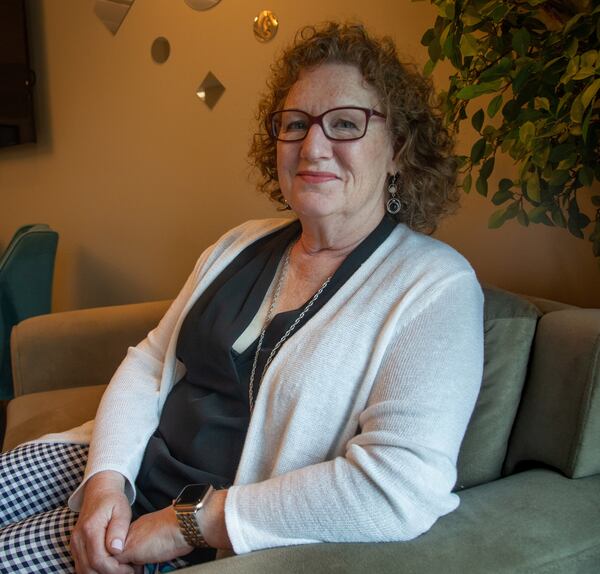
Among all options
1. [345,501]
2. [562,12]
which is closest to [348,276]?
[345,501]

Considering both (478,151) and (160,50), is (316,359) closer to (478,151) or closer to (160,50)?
(478,151)

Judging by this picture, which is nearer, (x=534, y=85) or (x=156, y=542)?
(x=156, y=542)

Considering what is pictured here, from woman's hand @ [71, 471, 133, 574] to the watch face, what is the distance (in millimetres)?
136

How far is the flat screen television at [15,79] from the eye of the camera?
3176 millimetres

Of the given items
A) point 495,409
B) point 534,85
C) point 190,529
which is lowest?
point 190,529

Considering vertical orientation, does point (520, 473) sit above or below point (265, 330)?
below

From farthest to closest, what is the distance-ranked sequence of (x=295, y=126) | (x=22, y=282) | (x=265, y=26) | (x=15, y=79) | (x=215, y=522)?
(x=15, y=79) → (x=22, y=282) → (x=265, y=26) → (x=295, y=126) → (x=215, y=522)

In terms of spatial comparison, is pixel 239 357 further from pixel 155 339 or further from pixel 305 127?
pixel 305 127

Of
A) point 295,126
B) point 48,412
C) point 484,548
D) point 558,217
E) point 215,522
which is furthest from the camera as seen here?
point 48,412

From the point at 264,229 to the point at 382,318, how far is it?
51 cm

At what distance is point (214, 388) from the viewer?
1.17m

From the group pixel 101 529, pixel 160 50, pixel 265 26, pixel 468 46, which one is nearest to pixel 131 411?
pixel 101 529

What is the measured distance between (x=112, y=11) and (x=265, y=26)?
1030mm

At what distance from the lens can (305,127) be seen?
47.1 inches
